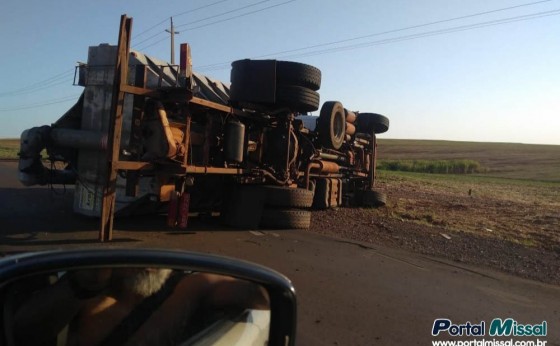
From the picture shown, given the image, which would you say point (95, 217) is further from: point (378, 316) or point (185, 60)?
point (378, 316)

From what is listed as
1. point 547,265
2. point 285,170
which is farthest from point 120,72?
point 547,265

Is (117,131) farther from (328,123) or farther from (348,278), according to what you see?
(328,123)

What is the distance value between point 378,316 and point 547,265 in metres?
4.45

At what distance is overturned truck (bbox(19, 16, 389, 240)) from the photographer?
7.79m

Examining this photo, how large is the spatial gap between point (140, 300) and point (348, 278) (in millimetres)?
4564

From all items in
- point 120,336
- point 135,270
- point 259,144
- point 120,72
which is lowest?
point 120,336

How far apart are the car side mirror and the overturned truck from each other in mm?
5706

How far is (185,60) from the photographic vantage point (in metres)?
8.57

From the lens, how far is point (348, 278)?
611 centimetres

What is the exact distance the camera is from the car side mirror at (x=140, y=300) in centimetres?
157

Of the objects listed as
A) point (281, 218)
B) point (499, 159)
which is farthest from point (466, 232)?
point (499, 159)

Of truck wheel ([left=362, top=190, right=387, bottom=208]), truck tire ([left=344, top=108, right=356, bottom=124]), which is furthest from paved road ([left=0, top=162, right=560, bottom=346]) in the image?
truck wheel ([left=362, top=190, right=387, bottom=208])

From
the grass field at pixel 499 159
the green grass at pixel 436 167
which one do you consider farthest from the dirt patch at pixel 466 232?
the green grass at pixel 436 167

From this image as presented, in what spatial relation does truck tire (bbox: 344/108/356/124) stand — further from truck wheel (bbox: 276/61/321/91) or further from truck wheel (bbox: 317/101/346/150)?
truck wheel (bbox: 276/61/321/91)
